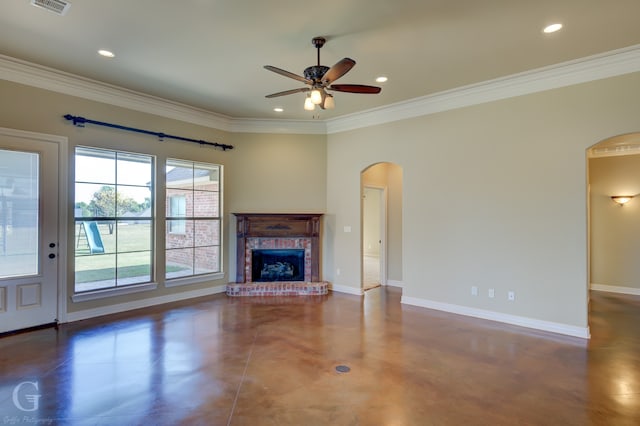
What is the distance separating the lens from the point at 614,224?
6555 mm

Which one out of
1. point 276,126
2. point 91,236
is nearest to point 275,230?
point 276,126

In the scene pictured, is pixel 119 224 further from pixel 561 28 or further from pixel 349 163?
pixel 561 28

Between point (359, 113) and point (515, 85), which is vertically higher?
point (359, 113)

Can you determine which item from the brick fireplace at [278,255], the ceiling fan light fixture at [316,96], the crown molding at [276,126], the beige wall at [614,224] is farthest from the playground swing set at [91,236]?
the beige wall at [614,224]

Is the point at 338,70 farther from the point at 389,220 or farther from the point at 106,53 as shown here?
the point at 389,220

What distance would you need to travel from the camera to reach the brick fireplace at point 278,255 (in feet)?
20.5

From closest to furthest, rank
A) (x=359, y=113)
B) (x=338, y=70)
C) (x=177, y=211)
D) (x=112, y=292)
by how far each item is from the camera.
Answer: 1. (x=338, y=70)
2. (x=112, y=292)
3. (x=177, y=211)
4. (x=359, y=113)

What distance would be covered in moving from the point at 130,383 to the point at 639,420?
160 inches

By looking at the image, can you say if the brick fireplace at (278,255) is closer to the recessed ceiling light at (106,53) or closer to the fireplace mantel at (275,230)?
the fireplace mantel at (275,230)

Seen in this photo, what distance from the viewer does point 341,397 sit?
271cm

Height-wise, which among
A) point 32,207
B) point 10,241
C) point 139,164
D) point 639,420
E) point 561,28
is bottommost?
point 639,420

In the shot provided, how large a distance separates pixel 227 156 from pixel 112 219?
232cm

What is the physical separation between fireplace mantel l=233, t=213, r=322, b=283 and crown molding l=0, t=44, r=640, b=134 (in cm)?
174

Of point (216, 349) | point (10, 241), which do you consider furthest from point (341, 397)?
point (10, 241)
